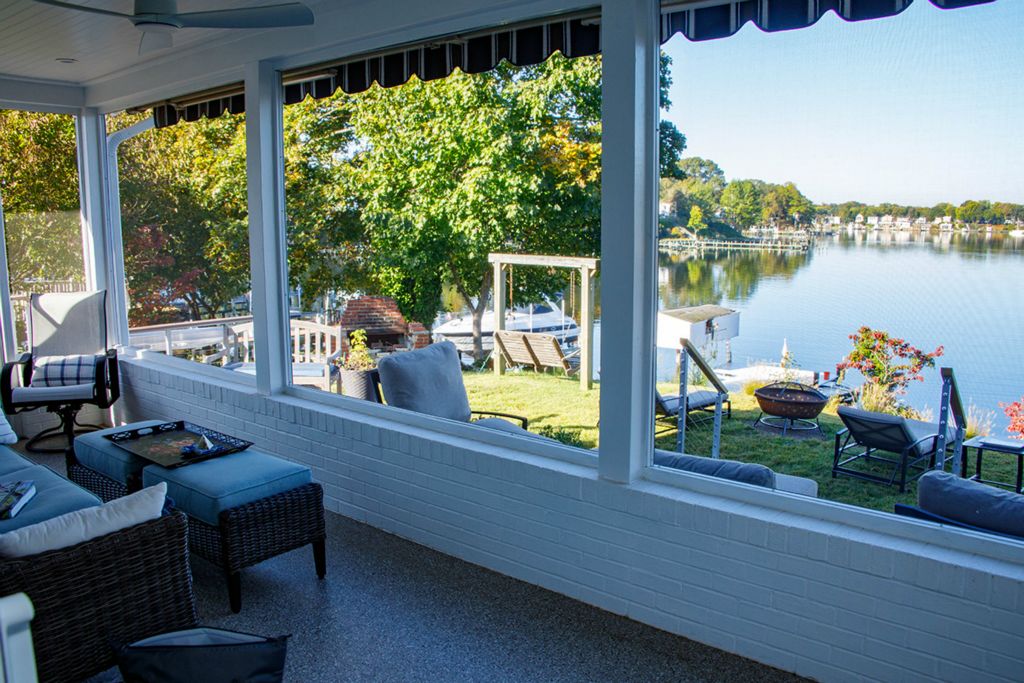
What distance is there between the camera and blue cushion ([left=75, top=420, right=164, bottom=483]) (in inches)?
155

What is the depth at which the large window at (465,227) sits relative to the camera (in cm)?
345

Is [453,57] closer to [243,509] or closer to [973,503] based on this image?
[243,509]

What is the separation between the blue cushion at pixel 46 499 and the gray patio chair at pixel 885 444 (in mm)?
3058

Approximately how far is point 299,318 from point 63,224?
9.75ft

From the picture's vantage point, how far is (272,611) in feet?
11.2

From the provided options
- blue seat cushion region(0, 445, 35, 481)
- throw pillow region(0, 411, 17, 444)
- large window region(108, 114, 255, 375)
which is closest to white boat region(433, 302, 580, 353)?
large window region(108, 114, 255, 375)

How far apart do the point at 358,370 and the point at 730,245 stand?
2.42 metres

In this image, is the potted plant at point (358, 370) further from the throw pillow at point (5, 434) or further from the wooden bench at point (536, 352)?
the throw pillow at point (5, 434)

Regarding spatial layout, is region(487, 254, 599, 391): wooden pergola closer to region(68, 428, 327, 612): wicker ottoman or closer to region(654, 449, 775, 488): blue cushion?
region(654, 449, 775, 488): blue cushion

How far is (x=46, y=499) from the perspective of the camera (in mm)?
3381

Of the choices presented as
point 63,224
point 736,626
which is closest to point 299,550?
point 736,626

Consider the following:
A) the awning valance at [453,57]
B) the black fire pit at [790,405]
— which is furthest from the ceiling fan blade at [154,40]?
the black fire pit at [790,405]

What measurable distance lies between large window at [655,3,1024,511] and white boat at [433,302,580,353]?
0.46 m

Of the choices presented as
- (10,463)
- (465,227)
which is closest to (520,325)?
(465,227)
